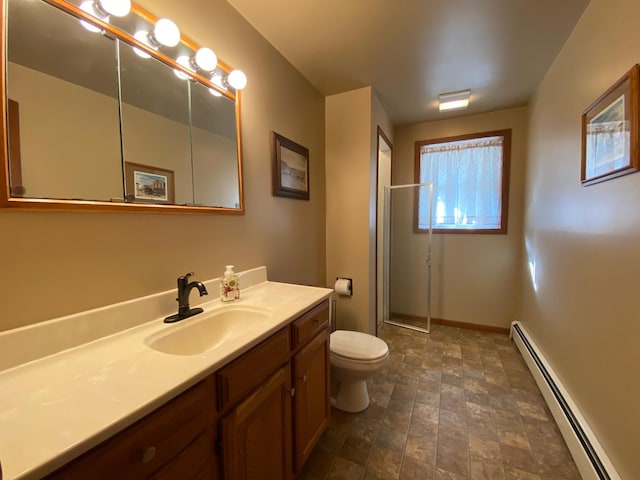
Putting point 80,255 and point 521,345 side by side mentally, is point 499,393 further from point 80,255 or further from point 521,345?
point 80,255

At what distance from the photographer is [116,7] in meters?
0.93

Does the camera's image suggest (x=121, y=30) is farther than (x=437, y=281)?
No

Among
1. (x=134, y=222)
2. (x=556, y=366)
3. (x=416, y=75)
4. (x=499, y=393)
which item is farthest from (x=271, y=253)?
(x=556, y=366)

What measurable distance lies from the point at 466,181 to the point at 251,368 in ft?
9.83

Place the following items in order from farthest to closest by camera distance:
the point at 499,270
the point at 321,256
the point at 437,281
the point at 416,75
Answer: the point at 437,281 → the point at 499,270 → the point at 321,256 → the point at 416,75

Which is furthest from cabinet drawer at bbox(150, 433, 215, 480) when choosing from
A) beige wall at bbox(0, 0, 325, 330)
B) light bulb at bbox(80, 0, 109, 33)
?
light bulb at bbox(80, 0, 109, 33)

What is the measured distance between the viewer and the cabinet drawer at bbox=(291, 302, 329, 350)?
118cm

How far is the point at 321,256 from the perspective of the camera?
8.10ft

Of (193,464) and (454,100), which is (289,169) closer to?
(193,464)

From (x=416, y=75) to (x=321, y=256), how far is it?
5.51 ft

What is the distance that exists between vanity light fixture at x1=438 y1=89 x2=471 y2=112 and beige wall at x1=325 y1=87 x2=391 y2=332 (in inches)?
24.8

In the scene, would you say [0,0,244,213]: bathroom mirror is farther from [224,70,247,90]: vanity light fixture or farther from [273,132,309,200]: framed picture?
[273,132,309,200]: framed picture

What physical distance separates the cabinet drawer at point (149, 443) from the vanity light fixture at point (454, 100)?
2.86 metres

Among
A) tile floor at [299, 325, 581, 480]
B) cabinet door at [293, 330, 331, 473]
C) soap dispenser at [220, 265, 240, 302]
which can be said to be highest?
soap dispenser at [220, 265, 240, 302]
